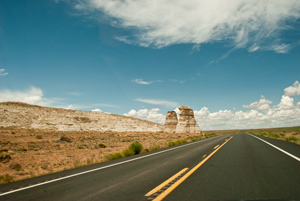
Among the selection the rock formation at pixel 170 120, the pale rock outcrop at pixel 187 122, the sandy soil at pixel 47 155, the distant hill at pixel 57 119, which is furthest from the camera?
the rock formation at pixel 170 120

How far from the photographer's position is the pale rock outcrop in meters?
67.7

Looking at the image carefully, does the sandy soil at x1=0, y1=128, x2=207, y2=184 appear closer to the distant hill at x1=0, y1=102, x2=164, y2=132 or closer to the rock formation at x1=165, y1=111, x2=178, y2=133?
the distant hill at x1=0, y1=102, x2=164, y2=132

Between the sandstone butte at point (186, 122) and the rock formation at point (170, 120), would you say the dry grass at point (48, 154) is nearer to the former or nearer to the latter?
the sandstone butte at point (186, 122)

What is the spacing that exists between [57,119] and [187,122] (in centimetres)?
5009

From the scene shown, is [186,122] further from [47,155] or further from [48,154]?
[47,155]

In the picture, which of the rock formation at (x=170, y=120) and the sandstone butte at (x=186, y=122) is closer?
the sandstone butte at (x=186, y=122)

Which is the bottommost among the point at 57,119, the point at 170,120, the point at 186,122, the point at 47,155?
the point at 47,155

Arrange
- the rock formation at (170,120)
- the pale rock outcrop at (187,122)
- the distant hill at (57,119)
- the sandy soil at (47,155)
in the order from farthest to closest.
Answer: the rock formation at (170,120), the pale rock outcrop at (187,122), the distant hill at (57,119), the sandy soil at (47,155)

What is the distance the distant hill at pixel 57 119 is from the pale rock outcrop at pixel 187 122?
2796 centimetres

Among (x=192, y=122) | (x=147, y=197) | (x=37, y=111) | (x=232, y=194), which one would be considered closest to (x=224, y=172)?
(x=232, y=194)

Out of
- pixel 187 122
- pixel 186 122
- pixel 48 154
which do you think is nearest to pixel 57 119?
pixel 186 122

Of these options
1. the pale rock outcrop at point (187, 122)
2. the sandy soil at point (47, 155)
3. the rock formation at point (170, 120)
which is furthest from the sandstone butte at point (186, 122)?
the sandy soil at point (47, 155)

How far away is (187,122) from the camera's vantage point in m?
68.0

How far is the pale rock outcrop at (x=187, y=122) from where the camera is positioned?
222 ft
